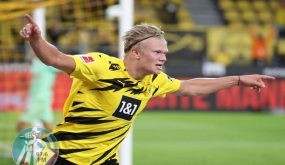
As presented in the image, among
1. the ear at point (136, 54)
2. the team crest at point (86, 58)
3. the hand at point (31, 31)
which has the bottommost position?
the team crest at point (86, 58)

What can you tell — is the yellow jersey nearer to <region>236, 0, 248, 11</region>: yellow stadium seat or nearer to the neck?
the neck

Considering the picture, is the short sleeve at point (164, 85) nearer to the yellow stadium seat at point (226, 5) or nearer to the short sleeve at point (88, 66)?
the short sleeve at point (88, 66)

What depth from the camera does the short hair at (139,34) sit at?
5.66 m

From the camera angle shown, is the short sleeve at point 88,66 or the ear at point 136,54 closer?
the short sleeve at point 88,66

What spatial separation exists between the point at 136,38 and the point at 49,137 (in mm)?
1026

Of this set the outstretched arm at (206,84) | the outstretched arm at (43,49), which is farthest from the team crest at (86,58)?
the outstretched arm at (206,84)

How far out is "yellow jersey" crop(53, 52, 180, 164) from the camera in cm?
550

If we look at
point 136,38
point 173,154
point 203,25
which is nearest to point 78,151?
point 136,38

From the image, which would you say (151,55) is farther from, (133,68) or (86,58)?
(86,58)

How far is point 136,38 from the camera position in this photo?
5664 millimetres

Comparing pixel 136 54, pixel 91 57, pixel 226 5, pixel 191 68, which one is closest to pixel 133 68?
pixel 136 54

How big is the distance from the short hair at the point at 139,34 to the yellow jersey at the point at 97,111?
6.9 inches

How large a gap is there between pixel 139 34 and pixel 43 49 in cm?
104

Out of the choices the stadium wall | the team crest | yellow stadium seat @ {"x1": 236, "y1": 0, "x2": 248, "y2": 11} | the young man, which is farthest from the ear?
yellow stadium seat @ {"x1": 236, "y1": 0, "x2": 248, "y2": 11}
